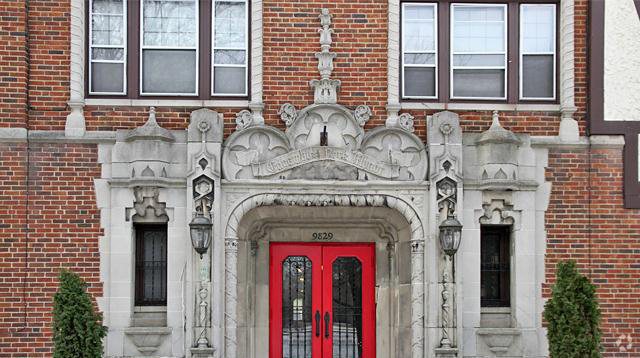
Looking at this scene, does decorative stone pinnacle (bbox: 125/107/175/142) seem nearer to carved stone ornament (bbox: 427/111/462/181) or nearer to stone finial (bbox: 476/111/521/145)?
carved stone ornament (bbox: 427/111/462/181)

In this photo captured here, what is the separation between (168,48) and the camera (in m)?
11.6

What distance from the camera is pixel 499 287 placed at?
11609 mm

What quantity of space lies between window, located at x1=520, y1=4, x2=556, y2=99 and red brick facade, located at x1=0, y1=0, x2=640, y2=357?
368mm

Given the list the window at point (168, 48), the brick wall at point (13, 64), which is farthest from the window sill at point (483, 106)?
the brick wall at point (13, 64)

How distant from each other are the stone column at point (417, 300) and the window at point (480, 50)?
228 cm

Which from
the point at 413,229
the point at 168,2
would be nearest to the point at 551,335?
the point at 413,229

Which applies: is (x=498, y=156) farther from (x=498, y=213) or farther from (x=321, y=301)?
(x=321, y=301)

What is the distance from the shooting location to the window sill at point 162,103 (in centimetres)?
1137

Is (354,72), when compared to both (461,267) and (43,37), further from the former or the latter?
(43,37)

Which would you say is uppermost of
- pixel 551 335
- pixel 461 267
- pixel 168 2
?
pixel 168 2

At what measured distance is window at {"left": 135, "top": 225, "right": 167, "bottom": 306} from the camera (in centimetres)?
1134

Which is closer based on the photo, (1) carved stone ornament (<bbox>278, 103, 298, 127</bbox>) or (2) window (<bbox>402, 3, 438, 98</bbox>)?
(1) carved stone ornament (<bbox>278, 103, 298, 127</bbox>)

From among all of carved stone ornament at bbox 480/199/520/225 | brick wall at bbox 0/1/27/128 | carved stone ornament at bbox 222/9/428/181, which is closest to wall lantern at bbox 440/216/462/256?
carved stone ornament at bbox 480/199/520/225

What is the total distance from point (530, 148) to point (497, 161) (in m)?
0.60
